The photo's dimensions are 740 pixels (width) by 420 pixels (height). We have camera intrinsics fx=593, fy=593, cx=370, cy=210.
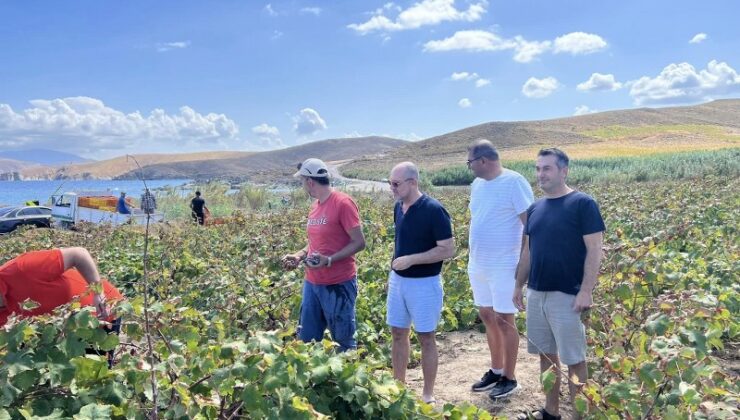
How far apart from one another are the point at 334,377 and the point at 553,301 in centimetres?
165

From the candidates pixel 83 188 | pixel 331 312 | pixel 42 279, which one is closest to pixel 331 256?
pixel 331 312

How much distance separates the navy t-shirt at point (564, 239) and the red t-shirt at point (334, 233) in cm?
121

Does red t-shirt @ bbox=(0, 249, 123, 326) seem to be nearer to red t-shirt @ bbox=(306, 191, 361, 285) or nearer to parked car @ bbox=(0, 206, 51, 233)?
red t-shirt @ bbox=(306, 191, 361, 285)

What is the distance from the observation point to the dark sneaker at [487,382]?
13.8 ft

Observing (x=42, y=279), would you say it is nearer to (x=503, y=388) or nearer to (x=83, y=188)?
(x=503, y=388)

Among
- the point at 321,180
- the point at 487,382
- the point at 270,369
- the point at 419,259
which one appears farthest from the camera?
the point at 487,382

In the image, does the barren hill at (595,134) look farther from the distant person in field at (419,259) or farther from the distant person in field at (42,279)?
the distant person in field at (42,279)

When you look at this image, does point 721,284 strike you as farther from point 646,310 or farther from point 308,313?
point 308,313

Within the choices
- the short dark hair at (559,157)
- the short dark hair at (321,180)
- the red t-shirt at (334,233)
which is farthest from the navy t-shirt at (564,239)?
the short dark hair at (321,180)

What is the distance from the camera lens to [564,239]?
3289mm

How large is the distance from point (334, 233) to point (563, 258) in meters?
1.47

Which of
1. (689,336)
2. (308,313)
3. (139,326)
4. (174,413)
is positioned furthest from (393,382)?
(308,313)

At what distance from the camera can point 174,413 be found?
1.94 m

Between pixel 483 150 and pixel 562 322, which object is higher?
pixel 483 150
